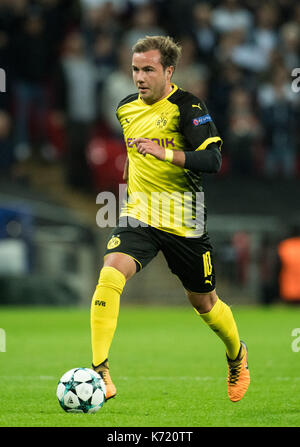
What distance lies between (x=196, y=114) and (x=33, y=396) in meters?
2.22

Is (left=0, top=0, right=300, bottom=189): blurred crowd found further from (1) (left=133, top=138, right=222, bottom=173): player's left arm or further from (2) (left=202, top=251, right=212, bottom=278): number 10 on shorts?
(1) (left=133, top=138, right=222, bottom=173): player's left arm

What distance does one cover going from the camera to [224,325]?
6.70 m

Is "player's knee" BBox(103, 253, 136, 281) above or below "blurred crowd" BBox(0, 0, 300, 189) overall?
below

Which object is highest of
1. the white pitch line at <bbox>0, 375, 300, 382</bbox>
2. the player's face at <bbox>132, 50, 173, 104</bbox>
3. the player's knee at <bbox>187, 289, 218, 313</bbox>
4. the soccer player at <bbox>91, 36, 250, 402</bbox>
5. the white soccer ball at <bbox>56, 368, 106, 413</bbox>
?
the player's face at <bbox>132, 50, 173, 104</bbox>

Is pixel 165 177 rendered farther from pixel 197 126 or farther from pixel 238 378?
pixel 238 378

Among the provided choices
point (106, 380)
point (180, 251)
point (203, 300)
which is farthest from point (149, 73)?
point (106, 380)

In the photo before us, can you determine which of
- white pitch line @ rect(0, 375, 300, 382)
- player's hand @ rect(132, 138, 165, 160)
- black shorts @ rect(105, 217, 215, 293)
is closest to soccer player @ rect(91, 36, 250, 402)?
black shorts @ rect(105, 217, 215, 293)

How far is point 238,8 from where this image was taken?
18.0 m

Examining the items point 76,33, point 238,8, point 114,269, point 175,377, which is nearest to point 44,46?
point 76,33

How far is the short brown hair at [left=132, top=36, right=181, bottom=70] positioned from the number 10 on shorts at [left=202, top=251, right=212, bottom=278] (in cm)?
128

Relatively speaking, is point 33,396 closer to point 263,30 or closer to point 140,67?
point 140,67

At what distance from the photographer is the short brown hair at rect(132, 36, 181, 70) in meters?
6.45

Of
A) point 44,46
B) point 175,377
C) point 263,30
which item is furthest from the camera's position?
point 263,30

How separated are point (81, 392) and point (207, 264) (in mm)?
1311
